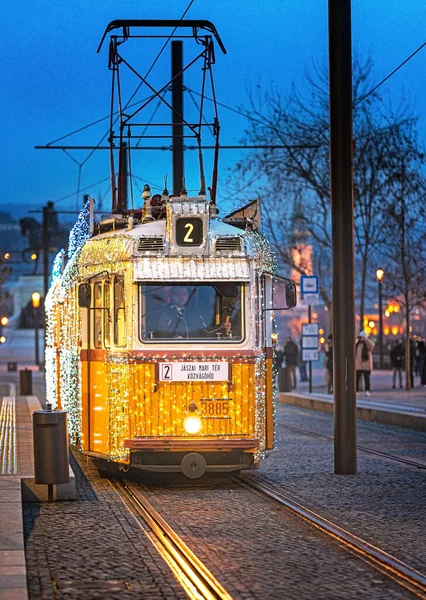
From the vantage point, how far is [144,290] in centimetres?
1488

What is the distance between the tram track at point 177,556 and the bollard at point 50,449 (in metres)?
0.87

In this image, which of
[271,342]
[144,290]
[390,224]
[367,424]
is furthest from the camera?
[390,224]

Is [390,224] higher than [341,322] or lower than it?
higher

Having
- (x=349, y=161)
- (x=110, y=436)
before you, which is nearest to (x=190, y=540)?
(x=110, y=436)

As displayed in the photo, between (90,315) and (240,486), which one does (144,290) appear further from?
(240,486)

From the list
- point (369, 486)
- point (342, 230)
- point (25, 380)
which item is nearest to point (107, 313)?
point (342, 230)

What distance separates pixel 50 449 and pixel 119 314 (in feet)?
8.02

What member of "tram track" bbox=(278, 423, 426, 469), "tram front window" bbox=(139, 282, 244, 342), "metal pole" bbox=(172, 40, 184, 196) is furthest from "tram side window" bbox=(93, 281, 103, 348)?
"metal pole" bbox=(172, 40, 184, 196)

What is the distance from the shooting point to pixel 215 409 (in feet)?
48.3

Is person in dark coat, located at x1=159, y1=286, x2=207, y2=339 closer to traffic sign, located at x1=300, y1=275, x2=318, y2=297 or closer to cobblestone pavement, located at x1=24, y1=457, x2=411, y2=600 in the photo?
cobblestone pavement, located at x1=24, y1=457, x2=411, y2=600

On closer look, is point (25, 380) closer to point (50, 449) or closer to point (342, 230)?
point (342, 230)

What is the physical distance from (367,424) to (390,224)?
12.5m

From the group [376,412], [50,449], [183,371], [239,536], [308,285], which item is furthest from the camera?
[308,285]

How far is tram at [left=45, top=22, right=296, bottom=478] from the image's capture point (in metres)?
14.7
